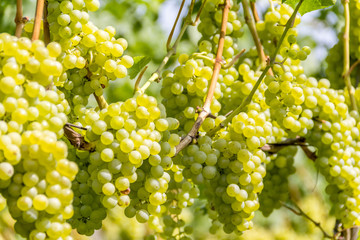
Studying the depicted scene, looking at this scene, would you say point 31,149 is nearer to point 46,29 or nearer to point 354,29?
point 46,29

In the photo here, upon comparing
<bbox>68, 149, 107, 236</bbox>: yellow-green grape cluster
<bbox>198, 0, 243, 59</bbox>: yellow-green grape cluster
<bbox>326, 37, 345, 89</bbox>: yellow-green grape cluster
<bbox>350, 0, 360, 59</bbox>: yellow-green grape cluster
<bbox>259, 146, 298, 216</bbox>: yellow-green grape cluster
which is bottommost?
<bbox>68, 149, 107, 236</bbox>: yellow-green grape cluster

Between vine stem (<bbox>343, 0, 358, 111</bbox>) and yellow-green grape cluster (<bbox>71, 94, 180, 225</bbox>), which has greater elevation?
vine stem (<bbox>343, 0, 358, 111</bbox>)

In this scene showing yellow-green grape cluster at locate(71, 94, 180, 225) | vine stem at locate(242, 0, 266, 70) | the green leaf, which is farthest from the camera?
vine stem at locate(242, 0, 266, 70)

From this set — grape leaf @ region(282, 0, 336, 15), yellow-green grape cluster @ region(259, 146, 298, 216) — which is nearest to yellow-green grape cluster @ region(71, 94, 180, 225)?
grape leaf @ region(282, 0, 336, 15)

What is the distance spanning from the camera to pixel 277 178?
108cm

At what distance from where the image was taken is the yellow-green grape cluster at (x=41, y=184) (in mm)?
496

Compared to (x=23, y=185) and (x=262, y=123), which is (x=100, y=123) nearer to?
(x=23, y=185)

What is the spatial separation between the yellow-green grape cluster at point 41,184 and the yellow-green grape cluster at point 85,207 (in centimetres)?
18

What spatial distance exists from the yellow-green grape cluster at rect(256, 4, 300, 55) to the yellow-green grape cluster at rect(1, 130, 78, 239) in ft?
1.62

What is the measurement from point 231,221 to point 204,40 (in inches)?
12.8

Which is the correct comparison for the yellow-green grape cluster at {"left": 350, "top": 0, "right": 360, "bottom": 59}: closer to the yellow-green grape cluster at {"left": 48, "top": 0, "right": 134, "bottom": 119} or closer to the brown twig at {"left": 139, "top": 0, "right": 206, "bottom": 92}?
the brown twig at {"left": 139, "top": 0, "right": 206, "bottom": 92}

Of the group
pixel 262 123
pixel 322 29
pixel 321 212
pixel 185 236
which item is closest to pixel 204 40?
pixel 262 123

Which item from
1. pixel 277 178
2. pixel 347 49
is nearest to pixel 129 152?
pixel 277 178

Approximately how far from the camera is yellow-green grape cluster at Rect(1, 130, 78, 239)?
0.50 m
